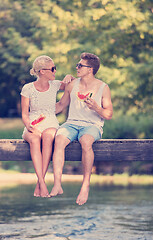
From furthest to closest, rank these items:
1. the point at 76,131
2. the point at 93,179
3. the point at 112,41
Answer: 1. the point at 112,41
2. the point at 93,179
3. the point at 76,131

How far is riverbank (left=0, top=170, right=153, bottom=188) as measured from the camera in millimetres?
20311

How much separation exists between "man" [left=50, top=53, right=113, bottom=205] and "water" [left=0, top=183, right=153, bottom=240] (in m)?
3.95

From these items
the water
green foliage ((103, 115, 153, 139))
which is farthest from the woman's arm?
green foliage ((103, 115, 153, 139))

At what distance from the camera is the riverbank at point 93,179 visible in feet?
66.6

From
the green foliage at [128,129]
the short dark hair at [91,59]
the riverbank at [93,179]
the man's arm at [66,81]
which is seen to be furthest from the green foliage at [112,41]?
the short dark hair at [91,59]

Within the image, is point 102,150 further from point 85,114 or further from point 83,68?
point 83,68

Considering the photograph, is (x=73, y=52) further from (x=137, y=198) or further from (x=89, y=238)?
(x=89, y=238)

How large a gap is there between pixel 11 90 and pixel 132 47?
23890 mm

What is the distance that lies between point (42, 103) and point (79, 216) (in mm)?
6536

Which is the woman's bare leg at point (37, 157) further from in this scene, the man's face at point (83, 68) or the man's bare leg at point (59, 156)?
the man's face at point (83, 68)

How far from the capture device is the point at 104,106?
7.78 m

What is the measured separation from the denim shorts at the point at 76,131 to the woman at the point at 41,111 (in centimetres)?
14

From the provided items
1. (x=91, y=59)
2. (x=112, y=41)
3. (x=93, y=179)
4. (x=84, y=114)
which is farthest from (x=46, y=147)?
(x=112, y=41)

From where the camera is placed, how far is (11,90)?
4697 centimetres
